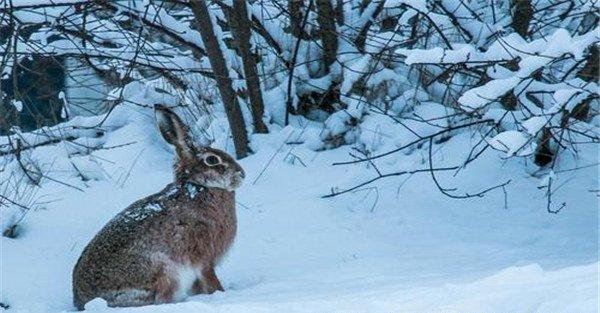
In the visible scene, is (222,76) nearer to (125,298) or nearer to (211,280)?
(211,280)

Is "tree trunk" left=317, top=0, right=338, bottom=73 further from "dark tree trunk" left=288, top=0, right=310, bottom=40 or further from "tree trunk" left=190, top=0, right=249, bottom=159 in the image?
"tree trunk" left=190, top=0, right=249, bottom=159

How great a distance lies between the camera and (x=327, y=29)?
26.9 feet

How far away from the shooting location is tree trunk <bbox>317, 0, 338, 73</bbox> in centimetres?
820

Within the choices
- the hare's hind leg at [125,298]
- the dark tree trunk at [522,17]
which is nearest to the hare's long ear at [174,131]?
the hare's hind leg at [125,298]

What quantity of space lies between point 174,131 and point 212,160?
0.89ft

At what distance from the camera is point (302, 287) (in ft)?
17.5

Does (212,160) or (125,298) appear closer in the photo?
(125,298)

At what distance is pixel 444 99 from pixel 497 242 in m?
1.83

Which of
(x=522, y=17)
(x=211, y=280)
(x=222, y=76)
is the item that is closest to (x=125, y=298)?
(x=211, y=280)

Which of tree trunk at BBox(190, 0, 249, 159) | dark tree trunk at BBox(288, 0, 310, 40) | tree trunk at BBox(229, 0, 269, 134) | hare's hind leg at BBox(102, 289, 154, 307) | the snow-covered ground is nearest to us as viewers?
the snow-covered ground

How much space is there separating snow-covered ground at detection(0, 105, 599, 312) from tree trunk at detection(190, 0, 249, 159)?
0.16 metres

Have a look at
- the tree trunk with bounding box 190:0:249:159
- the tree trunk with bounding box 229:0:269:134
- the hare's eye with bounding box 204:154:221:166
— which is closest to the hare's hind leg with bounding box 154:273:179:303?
the hare's eye with bounding box 204:154:221:166

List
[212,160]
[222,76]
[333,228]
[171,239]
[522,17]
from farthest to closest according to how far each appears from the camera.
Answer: [222,76]
[522,17]
[333,228]
[212,160]
[171,239]

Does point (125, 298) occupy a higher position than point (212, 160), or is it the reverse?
point (212, 160)
